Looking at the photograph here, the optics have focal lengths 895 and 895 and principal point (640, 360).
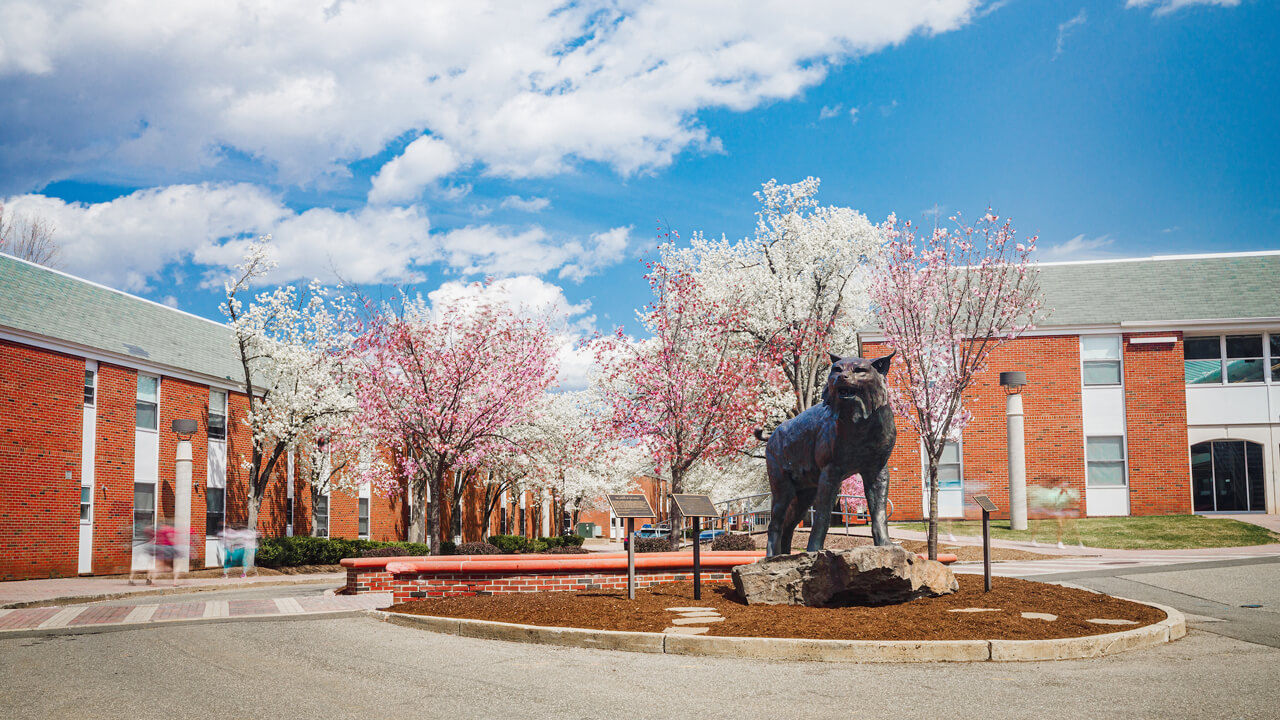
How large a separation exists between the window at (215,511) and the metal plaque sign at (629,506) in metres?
25.1

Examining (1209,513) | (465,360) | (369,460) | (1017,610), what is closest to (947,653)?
(1017,610)

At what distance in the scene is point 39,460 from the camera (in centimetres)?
2425

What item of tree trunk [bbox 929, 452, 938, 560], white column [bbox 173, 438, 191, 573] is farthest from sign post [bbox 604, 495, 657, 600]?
white column [bbox 173, 438, 191, 573]

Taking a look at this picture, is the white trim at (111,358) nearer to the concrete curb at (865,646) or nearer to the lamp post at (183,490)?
the lamp post at (183,490)

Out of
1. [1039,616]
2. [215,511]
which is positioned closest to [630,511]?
[1039,616]

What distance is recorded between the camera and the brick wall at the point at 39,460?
23.3 metres

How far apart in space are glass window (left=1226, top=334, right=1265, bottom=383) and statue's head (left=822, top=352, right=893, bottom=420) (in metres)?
26.7

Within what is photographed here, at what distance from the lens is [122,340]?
2842 cm

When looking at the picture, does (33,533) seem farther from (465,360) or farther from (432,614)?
(432,614)

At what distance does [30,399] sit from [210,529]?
871 centimetres

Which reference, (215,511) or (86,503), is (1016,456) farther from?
(86,503)

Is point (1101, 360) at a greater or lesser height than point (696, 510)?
greater

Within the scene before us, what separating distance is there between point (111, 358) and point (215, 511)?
725cm

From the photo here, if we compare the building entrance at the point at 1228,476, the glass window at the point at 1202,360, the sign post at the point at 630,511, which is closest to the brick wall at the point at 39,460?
the sign post at the point at 630,511
